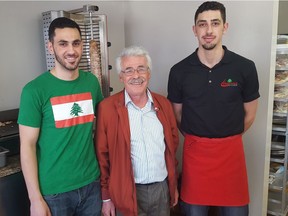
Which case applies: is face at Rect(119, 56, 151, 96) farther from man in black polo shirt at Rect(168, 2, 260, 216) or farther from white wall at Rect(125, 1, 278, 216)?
white wall at Rect(125, 1, 278, 216)

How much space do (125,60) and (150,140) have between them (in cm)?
41

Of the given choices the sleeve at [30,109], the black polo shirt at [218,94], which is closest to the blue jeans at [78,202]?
the sleeve at [30,109]

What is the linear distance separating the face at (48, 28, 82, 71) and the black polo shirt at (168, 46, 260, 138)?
64cm

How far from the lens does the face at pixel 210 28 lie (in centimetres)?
145

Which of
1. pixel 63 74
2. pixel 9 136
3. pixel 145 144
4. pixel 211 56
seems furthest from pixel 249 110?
pixel 9 136

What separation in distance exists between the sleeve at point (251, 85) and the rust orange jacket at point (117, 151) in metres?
0.50

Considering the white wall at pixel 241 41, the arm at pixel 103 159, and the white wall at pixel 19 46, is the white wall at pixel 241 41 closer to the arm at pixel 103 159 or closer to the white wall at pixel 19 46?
the white wall at pixel 19 46

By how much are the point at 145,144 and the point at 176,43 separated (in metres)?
1.25

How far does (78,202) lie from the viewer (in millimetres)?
1307

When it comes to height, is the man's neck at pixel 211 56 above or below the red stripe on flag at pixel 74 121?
above

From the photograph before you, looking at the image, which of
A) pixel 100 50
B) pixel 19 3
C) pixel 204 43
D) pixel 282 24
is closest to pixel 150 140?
pixel 204 43

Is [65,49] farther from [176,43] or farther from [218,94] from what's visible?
[176,43]

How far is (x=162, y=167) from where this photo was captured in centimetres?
143

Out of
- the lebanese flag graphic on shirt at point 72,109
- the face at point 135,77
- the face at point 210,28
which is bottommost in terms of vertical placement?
the lebanese flag graphic on shirt at point 72,109
